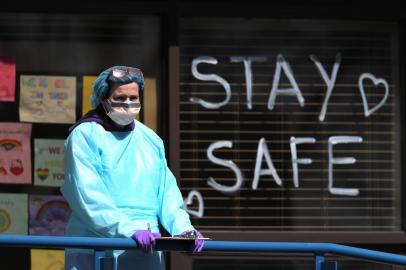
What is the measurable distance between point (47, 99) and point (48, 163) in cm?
44

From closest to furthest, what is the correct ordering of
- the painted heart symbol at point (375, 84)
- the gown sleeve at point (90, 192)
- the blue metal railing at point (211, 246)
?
the blue metal railing at point (211, 246)
the gown sleeve at point (90, 192)
the painted heart symbol at point (375, 84)

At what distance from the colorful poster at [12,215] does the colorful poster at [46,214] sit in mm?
54

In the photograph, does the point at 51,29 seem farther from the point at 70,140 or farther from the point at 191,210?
the point at 70,140

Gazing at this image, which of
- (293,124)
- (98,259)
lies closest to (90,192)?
(98,259)

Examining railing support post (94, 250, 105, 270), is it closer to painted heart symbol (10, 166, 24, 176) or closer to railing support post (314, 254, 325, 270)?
railing support post (314, 254, 325, 270)

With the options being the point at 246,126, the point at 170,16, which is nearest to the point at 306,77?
the point at 246,126

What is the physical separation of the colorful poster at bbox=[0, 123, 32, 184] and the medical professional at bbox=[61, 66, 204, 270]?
79.9 inches

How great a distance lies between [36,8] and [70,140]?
7.47 feet

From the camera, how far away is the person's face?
4.55 m

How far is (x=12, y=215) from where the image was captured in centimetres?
654

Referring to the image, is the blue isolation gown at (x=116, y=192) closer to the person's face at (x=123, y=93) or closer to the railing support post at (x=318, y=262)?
the person's face at (x=123, y=93)

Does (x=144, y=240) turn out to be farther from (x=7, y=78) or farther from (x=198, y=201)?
(x=7, y=78)

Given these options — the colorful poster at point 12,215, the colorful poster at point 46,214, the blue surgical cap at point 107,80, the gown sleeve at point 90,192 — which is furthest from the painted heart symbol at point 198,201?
the gown sleeve at point 90,192

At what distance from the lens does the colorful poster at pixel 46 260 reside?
652 centimetres
